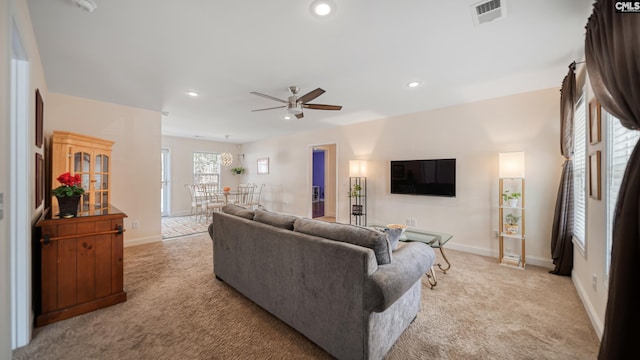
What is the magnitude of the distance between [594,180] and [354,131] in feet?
12.6

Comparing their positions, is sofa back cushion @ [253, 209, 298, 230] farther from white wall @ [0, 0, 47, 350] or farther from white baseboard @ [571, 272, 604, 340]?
white baseboard @ [571, 272, 604, 340]

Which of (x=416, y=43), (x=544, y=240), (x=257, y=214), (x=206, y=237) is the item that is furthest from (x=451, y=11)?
(x=206, y=237)

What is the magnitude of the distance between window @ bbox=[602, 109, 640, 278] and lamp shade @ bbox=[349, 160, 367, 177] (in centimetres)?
338

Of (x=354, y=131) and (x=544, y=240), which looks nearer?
(x=544, y=240)

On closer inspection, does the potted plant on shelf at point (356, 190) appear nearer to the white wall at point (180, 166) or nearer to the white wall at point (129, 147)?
the white wall at point (129, 147)

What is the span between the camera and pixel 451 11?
1.77m

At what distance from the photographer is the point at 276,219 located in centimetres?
214

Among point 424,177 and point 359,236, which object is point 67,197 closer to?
point 359,236

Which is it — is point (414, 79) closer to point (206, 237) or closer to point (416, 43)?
point (416, 43)

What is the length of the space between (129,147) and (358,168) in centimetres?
420

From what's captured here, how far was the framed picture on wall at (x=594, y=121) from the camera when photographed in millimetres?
1986

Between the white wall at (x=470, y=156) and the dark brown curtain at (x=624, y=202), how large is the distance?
2.40m

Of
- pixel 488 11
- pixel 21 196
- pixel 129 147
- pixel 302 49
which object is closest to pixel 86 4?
pixel 21 196

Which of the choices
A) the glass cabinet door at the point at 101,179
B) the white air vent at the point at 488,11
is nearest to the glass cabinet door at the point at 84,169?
the glass cabinet door at the point at 101,179
